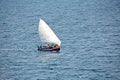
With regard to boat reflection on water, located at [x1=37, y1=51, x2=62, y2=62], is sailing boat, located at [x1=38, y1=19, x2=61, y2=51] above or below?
above

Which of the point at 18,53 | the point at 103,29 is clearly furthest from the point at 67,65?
the point at 103,29

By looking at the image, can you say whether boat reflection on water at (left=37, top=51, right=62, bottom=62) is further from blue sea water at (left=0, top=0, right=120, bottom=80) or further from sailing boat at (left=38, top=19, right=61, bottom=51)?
sailing boat at (left=38, top=19, right=61, bottom=51)

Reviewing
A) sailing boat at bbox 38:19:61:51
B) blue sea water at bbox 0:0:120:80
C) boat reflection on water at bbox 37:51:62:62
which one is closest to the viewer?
blue sea water at bbox 0:0:120:80

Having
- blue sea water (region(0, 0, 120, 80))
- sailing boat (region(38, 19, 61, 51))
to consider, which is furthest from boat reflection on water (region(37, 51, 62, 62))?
sailing boat (region(38, 19, 61, 51))

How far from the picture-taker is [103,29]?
14900cm

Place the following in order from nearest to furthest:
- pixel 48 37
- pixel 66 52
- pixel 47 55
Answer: pixel 47 55 < pixel 66 52 < pixel 48 37

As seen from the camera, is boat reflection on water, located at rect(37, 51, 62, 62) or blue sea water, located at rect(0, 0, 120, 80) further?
boat reflection on water, located at rect(37, 51, 62, 62)

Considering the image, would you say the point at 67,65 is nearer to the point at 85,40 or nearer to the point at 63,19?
the point at 85,40

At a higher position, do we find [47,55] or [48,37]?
[48,37]

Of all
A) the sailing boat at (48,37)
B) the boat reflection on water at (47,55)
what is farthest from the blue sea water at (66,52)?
the sailing boat at (48,37)

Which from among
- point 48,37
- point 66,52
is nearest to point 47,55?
point 66,52

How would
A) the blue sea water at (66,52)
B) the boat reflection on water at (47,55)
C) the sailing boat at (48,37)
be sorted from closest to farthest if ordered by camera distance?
the blue sea water at (66,52)
the boat reflection on water at (47,55)
the sailing boat at (48,37)

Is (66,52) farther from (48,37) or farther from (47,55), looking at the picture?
(48,37)

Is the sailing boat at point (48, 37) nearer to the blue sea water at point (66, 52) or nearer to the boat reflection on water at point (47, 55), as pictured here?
the boat reflection on water at point (47, 55)
